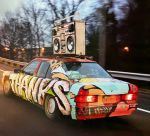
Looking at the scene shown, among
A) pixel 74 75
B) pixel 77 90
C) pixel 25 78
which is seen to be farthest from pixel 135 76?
pixel 77 90

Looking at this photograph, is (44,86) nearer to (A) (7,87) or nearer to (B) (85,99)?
(B) (85,99)

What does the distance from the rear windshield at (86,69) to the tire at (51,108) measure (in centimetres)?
73

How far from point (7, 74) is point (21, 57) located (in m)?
38.4

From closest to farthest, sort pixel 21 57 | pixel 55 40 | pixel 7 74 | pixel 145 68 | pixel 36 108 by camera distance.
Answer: pixel 36 108 → pixel 7 74 → pixel 55 40 → pixel 145 68 → pixel 21 57

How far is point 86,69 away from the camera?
30.9 ft

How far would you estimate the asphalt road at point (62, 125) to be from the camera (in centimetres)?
802

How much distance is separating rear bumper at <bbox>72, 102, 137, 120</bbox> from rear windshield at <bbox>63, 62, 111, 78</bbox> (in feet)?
3.49

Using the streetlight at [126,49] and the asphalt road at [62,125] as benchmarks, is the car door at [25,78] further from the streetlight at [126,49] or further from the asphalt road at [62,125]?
the streetlight at [126,49]

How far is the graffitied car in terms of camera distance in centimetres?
813

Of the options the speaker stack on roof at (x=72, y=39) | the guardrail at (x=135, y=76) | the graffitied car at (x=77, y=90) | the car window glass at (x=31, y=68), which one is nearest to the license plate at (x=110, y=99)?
the graffitied car at (x=77, y=90)

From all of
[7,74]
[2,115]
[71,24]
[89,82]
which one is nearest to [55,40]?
[71,24]

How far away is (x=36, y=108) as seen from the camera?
10609 millimetres

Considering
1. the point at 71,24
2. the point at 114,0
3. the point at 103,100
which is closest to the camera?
the point at 103,100

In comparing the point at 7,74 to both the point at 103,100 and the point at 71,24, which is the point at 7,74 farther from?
the point at 103,100
